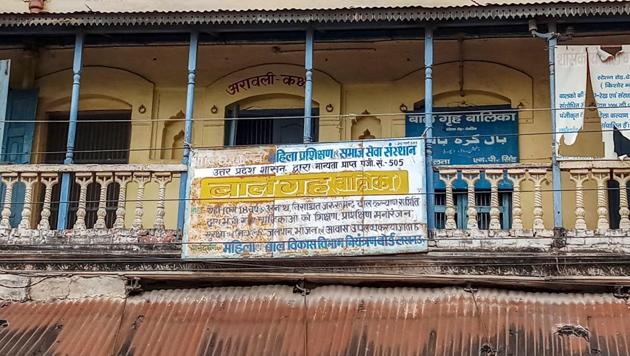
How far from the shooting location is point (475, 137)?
9.63 metres

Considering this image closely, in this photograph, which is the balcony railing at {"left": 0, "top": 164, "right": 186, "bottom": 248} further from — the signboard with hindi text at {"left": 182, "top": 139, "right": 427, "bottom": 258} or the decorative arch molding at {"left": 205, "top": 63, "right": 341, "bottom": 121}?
the decorative arch molding at {"left": 205, "top": 63, "right": 341, "bottom": 121}

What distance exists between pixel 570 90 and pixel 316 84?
10.8 feet

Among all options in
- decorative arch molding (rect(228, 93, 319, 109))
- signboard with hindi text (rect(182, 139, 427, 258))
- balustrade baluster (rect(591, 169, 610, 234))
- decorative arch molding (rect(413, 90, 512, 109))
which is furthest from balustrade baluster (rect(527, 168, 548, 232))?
decorative arch molding (rect(228, 93, 319, 109))

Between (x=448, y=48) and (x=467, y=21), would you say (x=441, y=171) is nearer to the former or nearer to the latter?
(x=467, y=21)

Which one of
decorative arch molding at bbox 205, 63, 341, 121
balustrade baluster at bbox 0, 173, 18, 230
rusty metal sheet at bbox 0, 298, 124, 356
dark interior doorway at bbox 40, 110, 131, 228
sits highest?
decorative arch molding at bbox 205, 63, 341, 121

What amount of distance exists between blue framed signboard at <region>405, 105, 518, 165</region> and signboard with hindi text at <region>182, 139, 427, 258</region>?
1.90 meters

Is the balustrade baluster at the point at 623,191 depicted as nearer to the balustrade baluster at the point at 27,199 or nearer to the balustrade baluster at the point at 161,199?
the balustrade baluster at the point at 161,199

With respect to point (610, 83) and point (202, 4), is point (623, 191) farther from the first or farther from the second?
point (202, 4)

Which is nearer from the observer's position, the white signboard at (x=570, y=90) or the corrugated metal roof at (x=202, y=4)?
the white signboard at (x=570, y=90)

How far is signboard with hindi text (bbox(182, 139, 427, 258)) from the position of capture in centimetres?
762

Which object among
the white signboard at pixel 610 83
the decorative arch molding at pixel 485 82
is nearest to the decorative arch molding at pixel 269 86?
the decorative arch molding at pixel 485 82

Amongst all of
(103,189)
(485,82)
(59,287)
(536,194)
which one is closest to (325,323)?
(536,194)

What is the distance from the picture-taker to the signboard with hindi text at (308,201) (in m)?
7.62

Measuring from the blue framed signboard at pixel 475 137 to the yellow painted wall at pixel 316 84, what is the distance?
159mm
